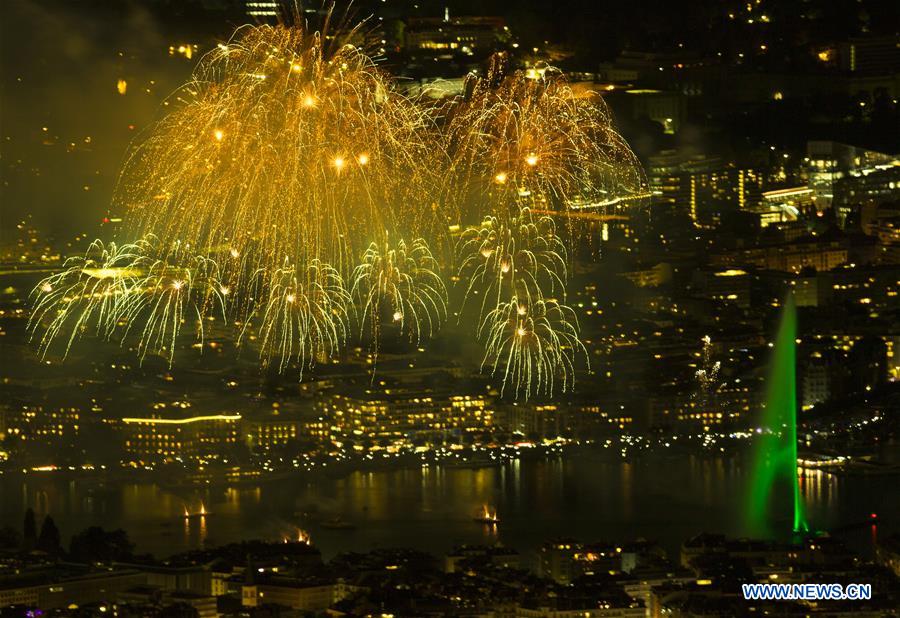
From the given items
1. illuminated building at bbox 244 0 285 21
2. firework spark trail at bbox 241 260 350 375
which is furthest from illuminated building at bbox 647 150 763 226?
firework spark trail at bbox 241 260 350 375

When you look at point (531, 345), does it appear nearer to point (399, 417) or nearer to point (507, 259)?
point (507, 259)

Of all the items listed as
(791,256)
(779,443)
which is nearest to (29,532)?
(779,443)

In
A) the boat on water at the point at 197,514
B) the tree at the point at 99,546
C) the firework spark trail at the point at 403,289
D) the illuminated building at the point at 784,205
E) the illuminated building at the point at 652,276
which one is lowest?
the tree at the point at 99,546

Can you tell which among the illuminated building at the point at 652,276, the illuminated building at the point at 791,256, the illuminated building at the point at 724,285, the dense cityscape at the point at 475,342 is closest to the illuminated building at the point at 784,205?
the dense cityscape at the point at 475,342

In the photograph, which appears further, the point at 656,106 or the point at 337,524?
the point at 656,106

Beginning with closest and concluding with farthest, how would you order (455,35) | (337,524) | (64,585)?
1. (64,585)
2. (337,524)
3. (455,35)

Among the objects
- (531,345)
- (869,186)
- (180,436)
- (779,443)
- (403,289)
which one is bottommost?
(779,443)

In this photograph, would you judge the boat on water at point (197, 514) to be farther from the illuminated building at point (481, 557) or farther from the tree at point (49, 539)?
the illuminated building at point (481, 557)

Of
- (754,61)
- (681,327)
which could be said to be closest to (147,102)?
(681,327)
